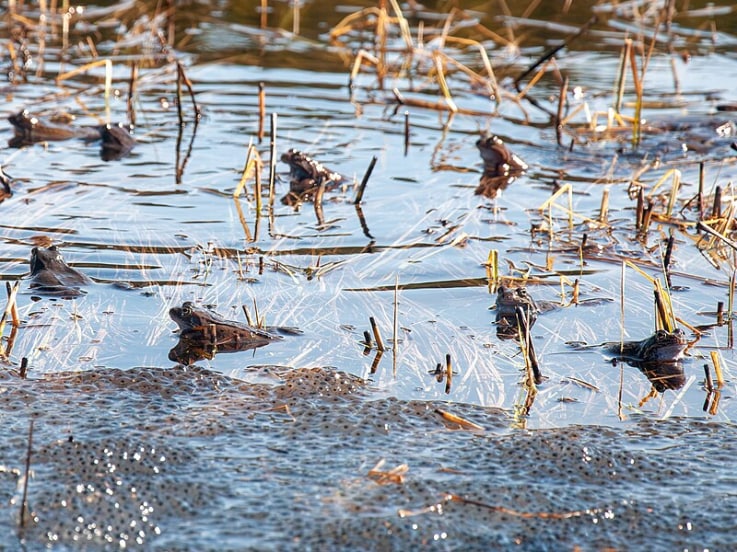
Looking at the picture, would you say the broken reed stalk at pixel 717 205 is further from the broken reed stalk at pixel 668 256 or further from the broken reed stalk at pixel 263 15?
the broken reed stalk at pixel 263 15

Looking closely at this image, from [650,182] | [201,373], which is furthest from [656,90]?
[201,373]

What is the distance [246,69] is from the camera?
9164 millimetres

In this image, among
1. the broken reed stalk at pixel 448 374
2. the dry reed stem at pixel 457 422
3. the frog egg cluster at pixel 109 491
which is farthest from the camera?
the broken reed stalk at pixel 448 374

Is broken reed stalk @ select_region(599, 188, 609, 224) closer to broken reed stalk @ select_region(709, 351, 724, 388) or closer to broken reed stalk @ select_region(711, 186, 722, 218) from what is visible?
broken reed stalk @ select_region(711, 186, 722, 218)

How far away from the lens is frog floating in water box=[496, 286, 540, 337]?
449 centimetres

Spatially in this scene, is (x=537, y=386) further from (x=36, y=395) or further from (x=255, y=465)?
(x=36, y=395)

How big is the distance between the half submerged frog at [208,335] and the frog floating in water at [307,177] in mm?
2165

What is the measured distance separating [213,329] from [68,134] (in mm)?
3637

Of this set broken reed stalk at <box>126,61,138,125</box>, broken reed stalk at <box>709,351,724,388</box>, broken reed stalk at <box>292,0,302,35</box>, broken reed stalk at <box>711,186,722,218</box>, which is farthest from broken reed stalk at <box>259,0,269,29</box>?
broken reed stalk at <box>709,351,724,388</box>

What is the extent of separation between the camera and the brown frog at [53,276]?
15.4 feet

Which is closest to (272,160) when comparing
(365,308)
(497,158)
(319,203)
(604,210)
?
(319,203)

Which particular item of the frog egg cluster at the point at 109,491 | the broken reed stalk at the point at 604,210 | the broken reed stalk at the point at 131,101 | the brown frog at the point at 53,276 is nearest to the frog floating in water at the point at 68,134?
the broken reed stalk at the point at 131,101

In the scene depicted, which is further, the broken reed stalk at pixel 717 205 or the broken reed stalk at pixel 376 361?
the broken reed stalk at pixel 717 205

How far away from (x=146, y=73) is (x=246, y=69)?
865mm
